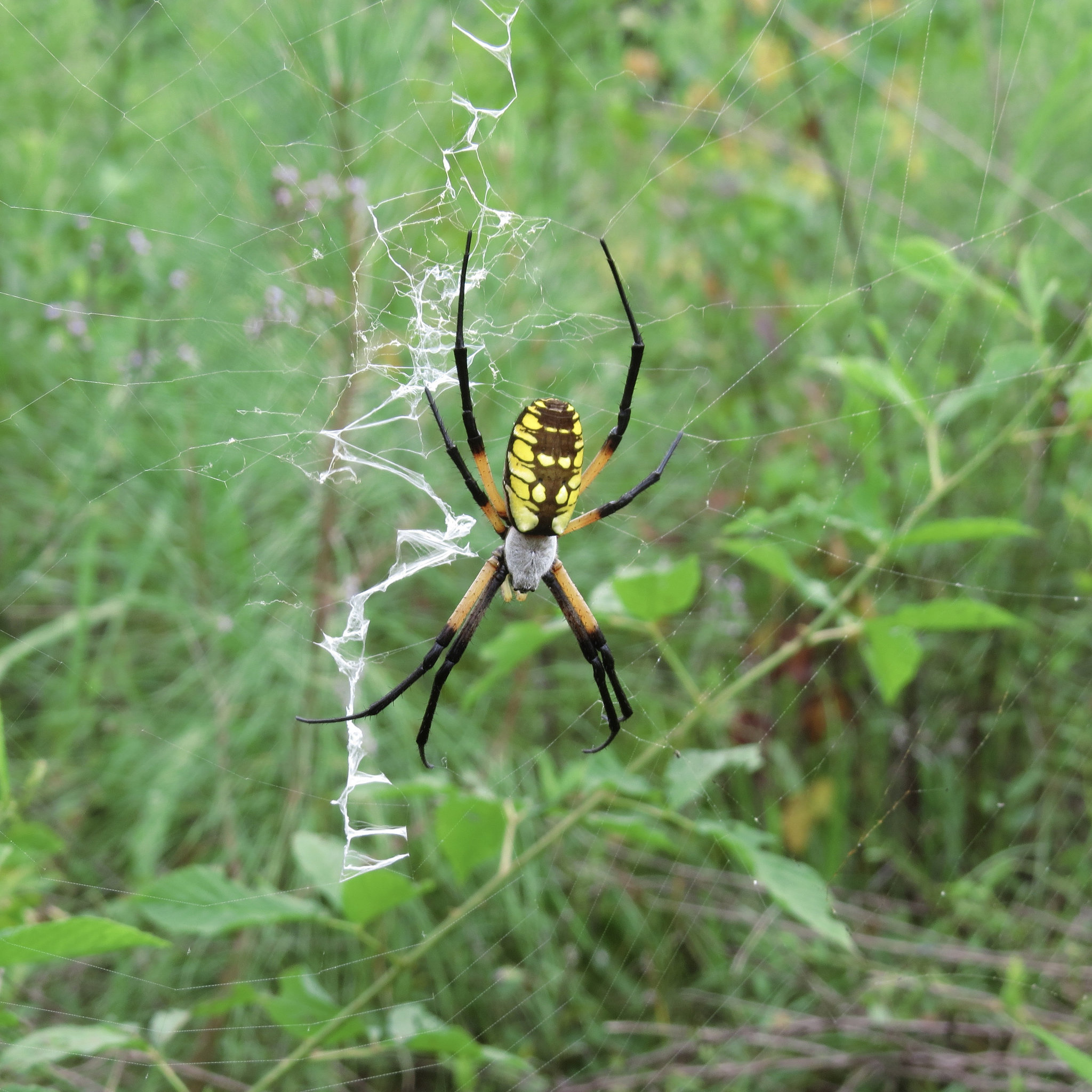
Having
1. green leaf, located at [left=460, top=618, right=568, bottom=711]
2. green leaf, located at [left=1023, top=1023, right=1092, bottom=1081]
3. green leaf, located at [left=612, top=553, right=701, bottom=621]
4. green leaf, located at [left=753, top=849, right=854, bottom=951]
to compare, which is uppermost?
green leaf, located at [left=612, top=553, right=701, bottom=621]

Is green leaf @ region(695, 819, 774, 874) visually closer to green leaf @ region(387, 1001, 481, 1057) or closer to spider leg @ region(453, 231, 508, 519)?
green leaf @ region(387, 1001, 481, 1057)

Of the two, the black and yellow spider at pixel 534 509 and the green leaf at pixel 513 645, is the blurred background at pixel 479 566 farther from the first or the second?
the black and yellow spider at pixel 534 509

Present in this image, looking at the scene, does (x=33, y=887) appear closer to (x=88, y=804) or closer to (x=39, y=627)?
(x=88, y=804)

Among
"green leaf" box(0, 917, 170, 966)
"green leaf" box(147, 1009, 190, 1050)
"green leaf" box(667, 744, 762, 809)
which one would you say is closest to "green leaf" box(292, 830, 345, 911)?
"green leaf" box(147, 1009, 190, 1050)

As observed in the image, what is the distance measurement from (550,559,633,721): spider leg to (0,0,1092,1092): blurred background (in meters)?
0.16

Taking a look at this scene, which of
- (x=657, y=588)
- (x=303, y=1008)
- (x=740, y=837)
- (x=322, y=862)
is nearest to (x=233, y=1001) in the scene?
(x=303, y=1008)

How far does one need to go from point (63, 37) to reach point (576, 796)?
11.8 ft

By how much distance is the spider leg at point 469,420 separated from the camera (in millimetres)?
2037

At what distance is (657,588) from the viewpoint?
1875 millimetres

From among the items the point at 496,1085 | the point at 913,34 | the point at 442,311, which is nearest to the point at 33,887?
the point at 496,1085

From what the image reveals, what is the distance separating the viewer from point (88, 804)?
10.1ft

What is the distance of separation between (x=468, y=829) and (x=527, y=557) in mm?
930

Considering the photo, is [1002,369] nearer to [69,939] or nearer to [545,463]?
[545,463]

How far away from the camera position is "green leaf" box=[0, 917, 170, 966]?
1227mm
